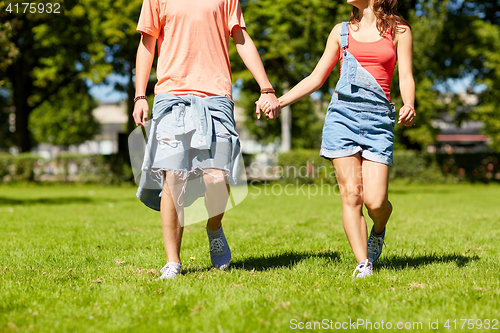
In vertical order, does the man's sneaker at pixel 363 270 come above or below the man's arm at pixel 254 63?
below

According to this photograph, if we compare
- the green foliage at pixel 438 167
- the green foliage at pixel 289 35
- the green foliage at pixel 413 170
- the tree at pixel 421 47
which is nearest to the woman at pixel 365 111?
the tree at pixel 421 47

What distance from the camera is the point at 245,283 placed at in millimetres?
3420

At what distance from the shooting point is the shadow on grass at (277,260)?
4.11 m

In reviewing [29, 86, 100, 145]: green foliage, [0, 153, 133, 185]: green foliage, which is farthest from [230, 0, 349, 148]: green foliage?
[29, 86, 100, 145]: green foliage

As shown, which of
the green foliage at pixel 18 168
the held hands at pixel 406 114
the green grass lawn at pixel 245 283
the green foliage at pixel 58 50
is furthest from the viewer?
the green foliage at pixel 18 168

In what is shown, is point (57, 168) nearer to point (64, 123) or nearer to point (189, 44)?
point (64, 123)

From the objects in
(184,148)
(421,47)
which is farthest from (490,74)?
(184,148)

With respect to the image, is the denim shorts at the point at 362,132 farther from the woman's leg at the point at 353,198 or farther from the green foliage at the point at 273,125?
the green foliage at the point at 273,125

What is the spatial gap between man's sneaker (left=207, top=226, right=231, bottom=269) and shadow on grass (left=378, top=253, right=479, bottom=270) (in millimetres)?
1277

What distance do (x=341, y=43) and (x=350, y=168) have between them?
3.12 feet

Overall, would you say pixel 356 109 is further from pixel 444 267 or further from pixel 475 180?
pixel 475 180

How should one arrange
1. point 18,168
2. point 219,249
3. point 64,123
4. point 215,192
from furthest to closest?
point 64,123
point 18,168
point 219,249
point 215,192

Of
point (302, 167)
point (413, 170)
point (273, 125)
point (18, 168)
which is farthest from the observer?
point (273, 125)

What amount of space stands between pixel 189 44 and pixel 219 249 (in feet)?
→ 5.36
